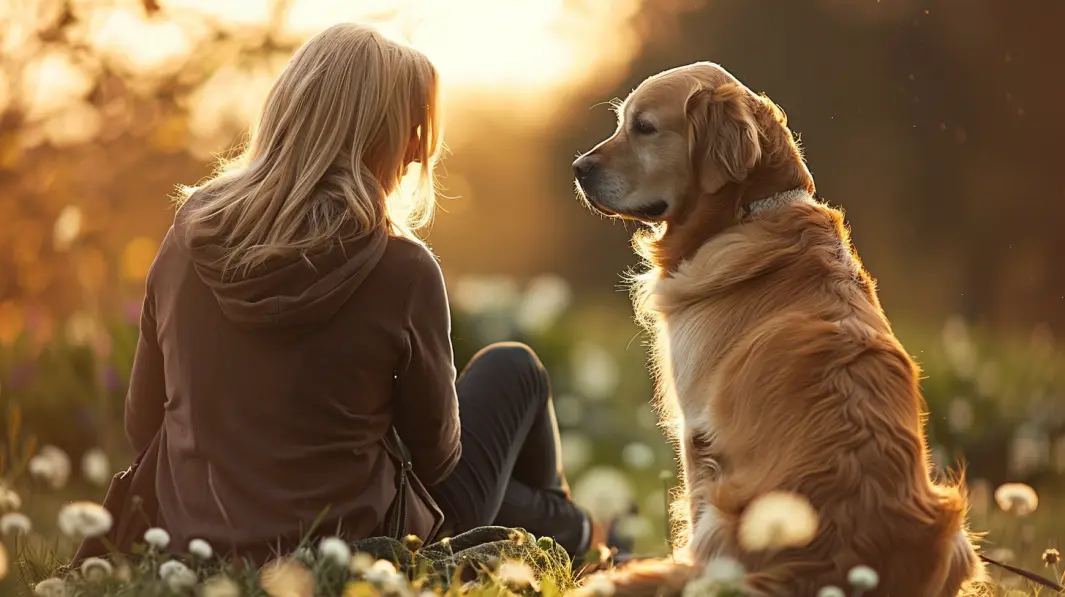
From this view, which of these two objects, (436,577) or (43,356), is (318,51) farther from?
(43,356)

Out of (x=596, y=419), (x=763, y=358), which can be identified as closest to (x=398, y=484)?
(x=763, y=358)

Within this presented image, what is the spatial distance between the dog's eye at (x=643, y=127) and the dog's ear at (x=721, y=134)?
15 cm

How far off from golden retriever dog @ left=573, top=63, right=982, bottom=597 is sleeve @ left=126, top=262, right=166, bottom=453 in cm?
133

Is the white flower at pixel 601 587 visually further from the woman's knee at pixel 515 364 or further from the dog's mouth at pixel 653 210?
the dog's mouth at pixel 653 210

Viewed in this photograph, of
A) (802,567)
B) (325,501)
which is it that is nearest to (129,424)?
(325,501)

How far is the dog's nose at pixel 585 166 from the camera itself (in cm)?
361

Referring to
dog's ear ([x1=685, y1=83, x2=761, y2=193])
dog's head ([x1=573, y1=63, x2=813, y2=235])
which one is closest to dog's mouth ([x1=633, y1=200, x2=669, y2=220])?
dog's head ([x1=573, y1=63, x2=813, y2=235])

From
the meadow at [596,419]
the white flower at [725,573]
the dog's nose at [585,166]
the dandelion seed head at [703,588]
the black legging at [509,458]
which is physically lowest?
the meadow at [596,419]

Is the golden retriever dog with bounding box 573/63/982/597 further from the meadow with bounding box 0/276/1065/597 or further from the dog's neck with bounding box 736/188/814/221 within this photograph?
the meadow with bounding box 0/276/1065/597

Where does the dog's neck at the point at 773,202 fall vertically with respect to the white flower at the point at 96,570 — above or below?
above

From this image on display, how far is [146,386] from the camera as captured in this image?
9.55ft

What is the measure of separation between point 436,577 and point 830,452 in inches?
38.5

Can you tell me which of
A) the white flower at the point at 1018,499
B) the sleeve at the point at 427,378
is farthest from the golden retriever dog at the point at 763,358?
the sleeve at the point at 427,378

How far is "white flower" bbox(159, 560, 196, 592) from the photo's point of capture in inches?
88.4
